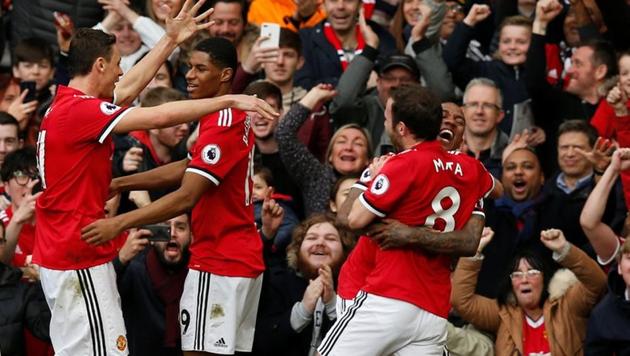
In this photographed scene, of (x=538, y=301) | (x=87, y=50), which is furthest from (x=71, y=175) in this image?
(x=538, y=301)

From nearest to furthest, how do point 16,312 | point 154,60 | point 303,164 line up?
point 154,60 → point 16,312 → point 303,164

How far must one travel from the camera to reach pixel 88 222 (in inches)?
395

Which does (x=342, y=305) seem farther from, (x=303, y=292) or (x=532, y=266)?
(x=532, y=266)

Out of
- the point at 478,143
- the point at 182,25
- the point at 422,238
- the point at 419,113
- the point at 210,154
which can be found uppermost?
the point at 182,25

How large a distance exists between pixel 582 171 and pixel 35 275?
4390 mm

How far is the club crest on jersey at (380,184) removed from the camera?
9547 millimetres

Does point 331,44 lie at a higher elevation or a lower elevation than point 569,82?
higher

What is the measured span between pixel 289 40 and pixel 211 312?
419cm

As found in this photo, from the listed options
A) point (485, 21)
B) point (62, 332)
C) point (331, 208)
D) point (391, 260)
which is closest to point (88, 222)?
point (62, 332)

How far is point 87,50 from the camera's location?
10195mm

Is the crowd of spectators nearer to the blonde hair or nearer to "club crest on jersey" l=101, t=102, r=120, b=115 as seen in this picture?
the blonde hair

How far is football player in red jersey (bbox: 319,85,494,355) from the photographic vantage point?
9594 mm

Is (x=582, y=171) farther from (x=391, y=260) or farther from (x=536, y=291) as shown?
(x=391, y=260)

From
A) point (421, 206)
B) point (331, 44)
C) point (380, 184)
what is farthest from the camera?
point (331, 44)
